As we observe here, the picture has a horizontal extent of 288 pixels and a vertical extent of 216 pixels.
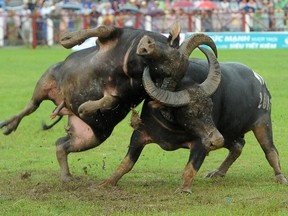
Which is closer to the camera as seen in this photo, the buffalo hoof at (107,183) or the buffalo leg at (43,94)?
the buffalo hoof at (107,183)

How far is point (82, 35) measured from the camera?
35.8ft

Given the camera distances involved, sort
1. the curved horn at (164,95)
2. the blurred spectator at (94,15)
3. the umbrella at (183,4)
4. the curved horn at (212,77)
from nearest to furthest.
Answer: the curved horn at (164,95)
the curved horn at (212,77)
the blurred spectator at (94,15)
the umbrella at (183,4)

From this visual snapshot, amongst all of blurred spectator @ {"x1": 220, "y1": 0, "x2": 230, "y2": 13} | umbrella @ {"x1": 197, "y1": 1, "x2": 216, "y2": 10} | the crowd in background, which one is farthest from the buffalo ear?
umbrella @ {"x1": 197, "y1": 1, "x2": 216, "y2": 10}

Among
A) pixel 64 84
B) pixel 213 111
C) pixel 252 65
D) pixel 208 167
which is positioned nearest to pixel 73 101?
pixel 64 84

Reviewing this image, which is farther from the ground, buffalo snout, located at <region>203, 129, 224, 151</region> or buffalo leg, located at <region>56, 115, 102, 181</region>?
buffalo snout, located at <region>203, 129, 224, 151</region>

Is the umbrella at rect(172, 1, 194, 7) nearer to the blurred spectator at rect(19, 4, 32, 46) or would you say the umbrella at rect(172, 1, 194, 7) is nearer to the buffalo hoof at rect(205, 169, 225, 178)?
the blurred spectator at rect(19, 4, 32, 46)

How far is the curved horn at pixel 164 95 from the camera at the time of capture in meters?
10.1

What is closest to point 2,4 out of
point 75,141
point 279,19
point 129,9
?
point 129,9

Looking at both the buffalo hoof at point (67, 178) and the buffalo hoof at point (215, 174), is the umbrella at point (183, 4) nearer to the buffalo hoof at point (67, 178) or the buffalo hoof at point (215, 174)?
the buffalo hoof at point (215, 174)

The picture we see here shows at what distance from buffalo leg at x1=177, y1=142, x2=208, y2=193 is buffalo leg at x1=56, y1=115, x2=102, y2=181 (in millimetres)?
1555

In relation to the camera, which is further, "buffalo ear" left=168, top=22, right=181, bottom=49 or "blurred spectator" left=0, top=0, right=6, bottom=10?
"blurred spectator" left=0, top=0, right=6, bottom=10

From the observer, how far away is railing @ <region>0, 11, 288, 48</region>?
3709cm

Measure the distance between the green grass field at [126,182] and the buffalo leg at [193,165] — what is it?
0.15 meters

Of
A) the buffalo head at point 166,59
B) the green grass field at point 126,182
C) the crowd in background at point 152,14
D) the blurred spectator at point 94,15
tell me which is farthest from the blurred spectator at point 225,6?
the buffalo head at point 166,59
